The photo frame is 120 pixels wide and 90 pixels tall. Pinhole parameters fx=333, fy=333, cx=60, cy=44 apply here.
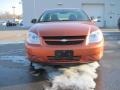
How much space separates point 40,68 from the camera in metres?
→ 8.23

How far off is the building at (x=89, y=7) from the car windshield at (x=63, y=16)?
115 ft

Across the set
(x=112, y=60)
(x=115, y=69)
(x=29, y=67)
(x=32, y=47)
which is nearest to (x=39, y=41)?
(x=32, y=47)

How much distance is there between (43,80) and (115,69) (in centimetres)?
200

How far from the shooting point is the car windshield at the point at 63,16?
881 centimetres

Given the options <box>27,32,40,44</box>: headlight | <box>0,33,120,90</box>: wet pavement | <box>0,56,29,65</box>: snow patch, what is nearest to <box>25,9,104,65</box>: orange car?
<box>27,32,40,44</box>: headlight

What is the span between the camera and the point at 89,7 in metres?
44.8

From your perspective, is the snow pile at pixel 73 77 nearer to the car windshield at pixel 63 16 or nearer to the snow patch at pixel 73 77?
the snow patch at pixel 73 77

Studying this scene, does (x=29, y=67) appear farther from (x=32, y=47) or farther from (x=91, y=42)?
(x=91, y=42)

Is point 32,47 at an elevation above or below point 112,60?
above

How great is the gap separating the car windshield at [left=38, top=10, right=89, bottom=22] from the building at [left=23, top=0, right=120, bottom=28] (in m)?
35.1

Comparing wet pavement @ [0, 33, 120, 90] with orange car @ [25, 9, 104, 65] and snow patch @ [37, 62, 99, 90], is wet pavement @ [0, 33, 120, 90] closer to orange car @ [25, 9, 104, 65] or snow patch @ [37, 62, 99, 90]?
snow patch @ [37, 62, 99, 90]

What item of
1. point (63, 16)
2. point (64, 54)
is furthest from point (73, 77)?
point (63, 16)

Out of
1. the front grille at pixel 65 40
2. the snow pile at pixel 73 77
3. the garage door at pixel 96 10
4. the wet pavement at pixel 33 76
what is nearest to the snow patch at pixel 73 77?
the snow pile at pixel 73 77

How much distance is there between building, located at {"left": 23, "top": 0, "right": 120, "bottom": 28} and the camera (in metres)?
44.4
